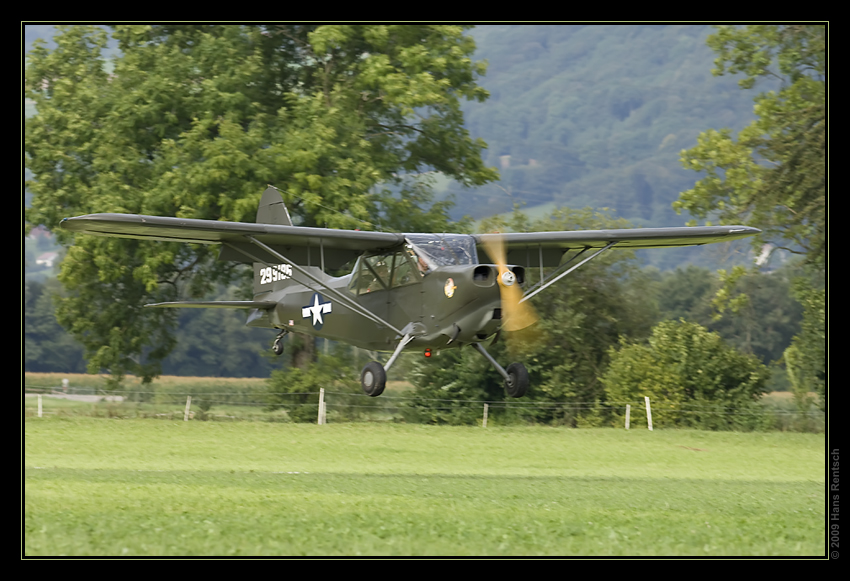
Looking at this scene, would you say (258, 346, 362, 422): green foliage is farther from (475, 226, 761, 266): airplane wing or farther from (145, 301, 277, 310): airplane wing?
(475, 226, 761, 266): airplane wing

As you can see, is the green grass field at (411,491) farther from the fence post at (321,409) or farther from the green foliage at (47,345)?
the green foliage at (47,345)

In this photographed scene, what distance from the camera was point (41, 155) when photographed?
36.5 metres

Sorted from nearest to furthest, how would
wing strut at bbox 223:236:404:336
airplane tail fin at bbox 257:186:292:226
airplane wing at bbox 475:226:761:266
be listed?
wing strut at bbox 223:236:404:336, airplane wing at bbox 475:226:761:266, airplane tail fin at bbox 257:186:292:226

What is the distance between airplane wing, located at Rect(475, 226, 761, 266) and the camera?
61.8 ft

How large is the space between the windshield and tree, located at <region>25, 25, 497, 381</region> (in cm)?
1443

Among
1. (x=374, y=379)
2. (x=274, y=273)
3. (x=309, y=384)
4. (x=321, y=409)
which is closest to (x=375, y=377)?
(x=374, y=379)

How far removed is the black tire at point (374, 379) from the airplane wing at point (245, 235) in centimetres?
224

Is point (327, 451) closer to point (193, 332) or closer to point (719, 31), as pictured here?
point (719, 31)

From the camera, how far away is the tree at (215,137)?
33781mm

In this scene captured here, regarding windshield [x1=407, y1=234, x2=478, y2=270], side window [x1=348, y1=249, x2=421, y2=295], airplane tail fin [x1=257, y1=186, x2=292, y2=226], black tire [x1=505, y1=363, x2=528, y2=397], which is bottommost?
black tire [x1=505, y1=363, x2=528, y2=397]

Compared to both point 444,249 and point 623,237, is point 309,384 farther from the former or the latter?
point 444,249

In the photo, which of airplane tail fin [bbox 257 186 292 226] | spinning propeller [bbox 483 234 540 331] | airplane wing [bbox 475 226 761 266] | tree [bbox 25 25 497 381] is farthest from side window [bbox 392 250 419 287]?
tree [bbox 25 25 497 381]
